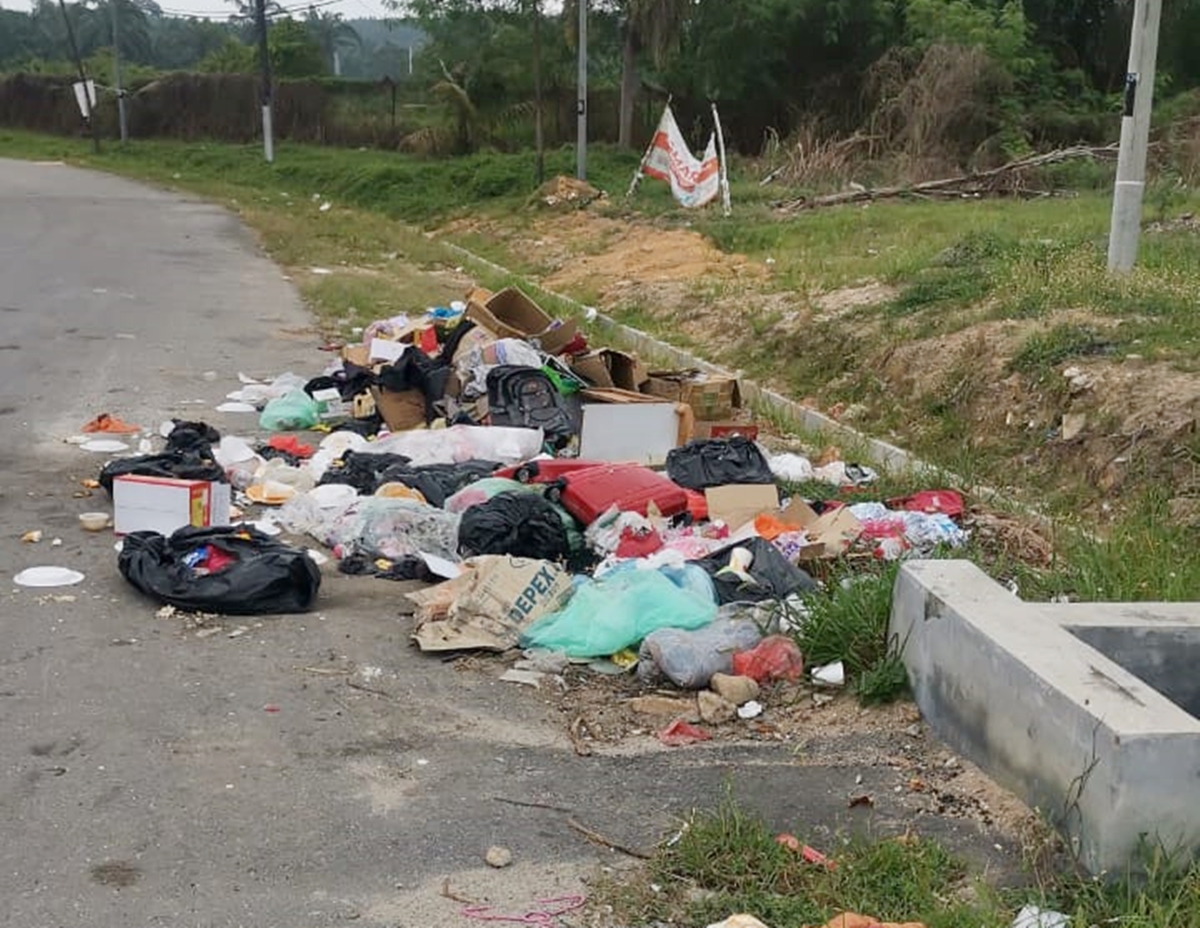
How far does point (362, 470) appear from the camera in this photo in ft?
24.3

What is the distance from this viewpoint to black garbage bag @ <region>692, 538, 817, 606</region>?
5.38 metres

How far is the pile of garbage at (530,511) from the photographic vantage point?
16.8ft

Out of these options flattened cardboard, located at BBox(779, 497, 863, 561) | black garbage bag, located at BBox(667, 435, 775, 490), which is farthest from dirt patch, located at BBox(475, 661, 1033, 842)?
black garbage bag, located at BBox(667, 435, 775, 490)

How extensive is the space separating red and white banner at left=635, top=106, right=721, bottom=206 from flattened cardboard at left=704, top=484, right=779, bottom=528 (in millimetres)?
13091

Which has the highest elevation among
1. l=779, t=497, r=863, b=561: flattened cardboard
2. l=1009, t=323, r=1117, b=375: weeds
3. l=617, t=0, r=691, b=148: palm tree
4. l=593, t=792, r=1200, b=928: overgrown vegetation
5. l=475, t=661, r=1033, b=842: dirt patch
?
l=617, t=0, r=691, b=148: palm tree

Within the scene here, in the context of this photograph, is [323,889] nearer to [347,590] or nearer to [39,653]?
[39,653]

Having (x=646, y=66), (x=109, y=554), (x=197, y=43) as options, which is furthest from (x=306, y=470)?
(x=197, y=43)

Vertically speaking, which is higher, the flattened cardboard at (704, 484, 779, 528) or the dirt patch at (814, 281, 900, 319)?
the dirt patch at (814, 281, 900, 319)

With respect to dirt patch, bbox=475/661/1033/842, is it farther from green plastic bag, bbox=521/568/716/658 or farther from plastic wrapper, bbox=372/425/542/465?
plastic wrapper, bbox=372/425/542/465

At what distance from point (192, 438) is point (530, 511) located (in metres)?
2.67

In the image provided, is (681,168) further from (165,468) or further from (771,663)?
(771,663)

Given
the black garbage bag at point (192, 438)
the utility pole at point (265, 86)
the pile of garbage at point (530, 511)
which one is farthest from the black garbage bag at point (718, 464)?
the utility pole at point (265, 86)

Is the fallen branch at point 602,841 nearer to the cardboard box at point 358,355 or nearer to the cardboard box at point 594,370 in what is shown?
the cardboard box at point 594,370

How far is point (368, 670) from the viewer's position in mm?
4914
